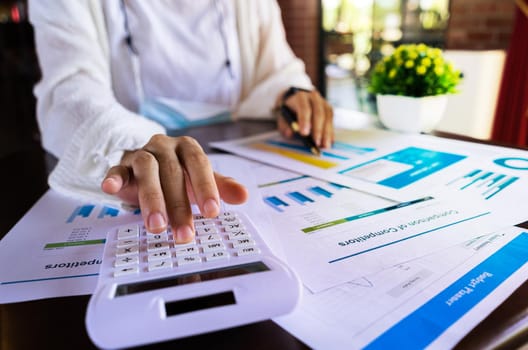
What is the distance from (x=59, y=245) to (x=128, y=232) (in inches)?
3.2

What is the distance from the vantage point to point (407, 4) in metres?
4.17

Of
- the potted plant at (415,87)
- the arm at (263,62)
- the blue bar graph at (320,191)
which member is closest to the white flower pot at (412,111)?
the potted plant at (415,87)

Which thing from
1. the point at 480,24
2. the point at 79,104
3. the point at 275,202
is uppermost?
the point at 480,24

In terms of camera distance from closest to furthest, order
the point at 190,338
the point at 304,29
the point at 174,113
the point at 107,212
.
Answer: the point at 190,338, the point at 107,212, the point at 174,113, the point at 304,29

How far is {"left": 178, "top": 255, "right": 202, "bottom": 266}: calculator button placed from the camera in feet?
1.05

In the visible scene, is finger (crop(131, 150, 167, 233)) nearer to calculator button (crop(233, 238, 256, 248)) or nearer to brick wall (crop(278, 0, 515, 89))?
calculator button (crop(233, 238, 256, 248))

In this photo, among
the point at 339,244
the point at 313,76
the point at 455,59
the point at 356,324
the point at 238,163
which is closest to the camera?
the point at 356,324

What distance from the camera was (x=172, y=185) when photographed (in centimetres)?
40

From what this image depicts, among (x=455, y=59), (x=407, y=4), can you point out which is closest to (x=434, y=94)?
(x=455, y=59)

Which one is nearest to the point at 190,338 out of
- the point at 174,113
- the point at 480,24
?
the point at 174,113

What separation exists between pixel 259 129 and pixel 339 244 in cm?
55

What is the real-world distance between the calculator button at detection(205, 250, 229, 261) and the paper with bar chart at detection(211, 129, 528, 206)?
0.82ft

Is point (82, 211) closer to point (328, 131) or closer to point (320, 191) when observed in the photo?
point (320, 191)

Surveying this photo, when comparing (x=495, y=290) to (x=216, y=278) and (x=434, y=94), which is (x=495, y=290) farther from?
(x=434, y=94)
